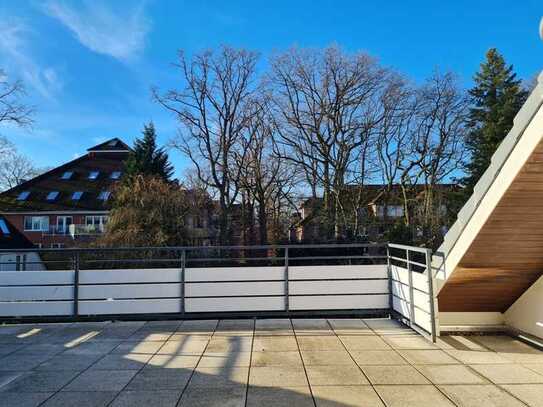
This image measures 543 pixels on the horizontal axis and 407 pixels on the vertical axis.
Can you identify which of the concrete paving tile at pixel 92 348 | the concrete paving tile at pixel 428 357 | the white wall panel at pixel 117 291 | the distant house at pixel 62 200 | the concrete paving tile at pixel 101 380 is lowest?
the concrete paving tile at pixel 428 357

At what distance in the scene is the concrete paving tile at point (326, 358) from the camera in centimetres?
429

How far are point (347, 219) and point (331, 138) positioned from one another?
422 centimetres

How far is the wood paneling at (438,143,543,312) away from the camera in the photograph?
3839 mm

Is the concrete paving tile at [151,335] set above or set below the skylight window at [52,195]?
below

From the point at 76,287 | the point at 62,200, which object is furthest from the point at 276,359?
the point at 62,200

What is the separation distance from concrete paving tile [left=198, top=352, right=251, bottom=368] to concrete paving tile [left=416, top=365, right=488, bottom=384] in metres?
1.68

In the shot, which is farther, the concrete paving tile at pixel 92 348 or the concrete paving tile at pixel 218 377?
the concrete paving tile at pixel 92 348

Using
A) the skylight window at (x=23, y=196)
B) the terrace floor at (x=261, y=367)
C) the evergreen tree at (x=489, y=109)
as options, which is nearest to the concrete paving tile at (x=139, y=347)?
the terrace floor at (x=261, y=367)

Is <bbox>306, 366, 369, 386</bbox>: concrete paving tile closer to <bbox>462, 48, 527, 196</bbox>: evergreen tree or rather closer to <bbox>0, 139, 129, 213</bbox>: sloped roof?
<bbox>462, 48, 527, 196</bbox>: evergreen tree

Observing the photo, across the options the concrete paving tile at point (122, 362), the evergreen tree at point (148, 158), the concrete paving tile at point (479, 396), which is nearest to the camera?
the concrete paving tile at point (479, 396)

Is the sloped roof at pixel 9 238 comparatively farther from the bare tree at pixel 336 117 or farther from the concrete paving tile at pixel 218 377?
the concrete paving tile at pixel 218 377

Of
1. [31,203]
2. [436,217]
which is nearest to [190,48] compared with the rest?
[436,217]

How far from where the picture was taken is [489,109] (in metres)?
23.9

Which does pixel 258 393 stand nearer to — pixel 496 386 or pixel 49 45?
pixel 496 386
